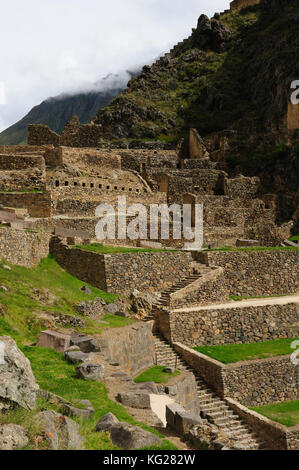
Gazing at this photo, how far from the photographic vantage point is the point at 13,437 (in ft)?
21.1

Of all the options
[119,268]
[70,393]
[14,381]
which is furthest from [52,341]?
[119,268]

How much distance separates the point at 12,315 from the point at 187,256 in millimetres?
11318

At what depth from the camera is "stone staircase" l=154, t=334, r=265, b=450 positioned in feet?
49.3

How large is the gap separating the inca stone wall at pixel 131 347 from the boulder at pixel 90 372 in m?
2.13

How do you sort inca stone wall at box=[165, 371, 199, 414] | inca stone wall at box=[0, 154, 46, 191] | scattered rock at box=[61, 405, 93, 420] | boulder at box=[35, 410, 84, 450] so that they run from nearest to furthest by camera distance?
boulder at box=[35, 410, 84, 450] < scattered rock at box=[61, 405, 93, 420] < inca stone wall at box=[165, 371, 199, 414] < inca stone wall at box=[0, 154, 46, 191]

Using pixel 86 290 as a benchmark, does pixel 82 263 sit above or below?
above

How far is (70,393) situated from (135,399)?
1558 mm

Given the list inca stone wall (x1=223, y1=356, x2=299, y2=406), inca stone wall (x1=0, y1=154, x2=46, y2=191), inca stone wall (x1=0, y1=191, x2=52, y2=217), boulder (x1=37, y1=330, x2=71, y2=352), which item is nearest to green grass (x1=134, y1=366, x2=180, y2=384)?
inca stone wall (x1=223, y1=356, x2=299, y2=406)

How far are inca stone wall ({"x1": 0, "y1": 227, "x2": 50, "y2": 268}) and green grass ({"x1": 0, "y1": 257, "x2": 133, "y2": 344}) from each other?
38 cm

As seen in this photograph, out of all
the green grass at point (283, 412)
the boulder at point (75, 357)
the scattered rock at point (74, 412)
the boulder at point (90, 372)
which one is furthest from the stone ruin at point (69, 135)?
the scattered rock at point (74, 412)

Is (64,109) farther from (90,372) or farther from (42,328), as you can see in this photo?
(90,372)

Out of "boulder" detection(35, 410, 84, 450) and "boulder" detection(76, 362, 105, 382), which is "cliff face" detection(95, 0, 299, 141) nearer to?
"boulder" detection(76, 362, 105, 382)

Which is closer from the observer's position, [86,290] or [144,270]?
[86,290]

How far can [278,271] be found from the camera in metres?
25.4
